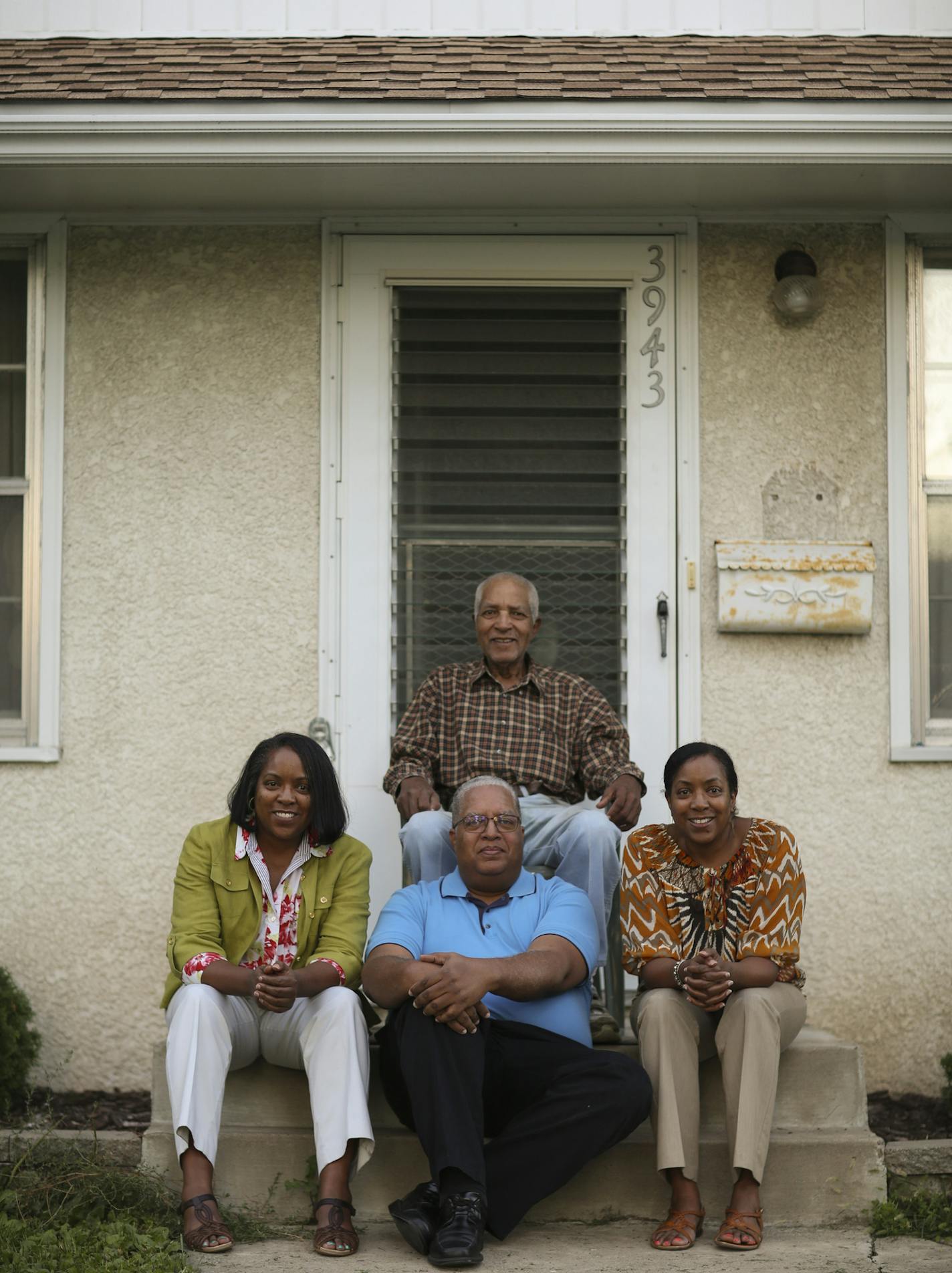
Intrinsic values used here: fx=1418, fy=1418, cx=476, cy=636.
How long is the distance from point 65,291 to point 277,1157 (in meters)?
3.20

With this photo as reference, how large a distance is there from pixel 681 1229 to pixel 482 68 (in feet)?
12.5

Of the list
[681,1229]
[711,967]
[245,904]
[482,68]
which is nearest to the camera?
[681,1229]

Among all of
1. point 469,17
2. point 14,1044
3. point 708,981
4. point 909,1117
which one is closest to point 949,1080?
point 909,1117

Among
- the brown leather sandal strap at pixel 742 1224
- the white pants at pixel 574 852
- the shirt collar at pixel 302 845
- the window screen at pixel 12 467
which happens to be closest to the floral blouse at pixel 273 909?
the shirt collar at pixel 302 845

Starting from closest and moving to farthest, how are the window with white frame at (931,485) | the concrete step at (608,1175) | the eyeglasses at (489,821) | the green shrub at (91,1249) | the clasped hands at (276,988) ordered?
the green shrub at (91,1249) < the clasped hands at (276,988) < the concrete step at (608,1175) < the eyeglasses at (489,821) < the window with white frame at (931,485)

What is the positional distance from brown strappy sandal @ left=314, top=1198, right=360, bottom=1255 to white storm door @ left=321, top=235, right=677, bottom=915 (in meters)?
1.56

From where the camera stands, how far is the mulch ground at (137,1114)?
15.4ft

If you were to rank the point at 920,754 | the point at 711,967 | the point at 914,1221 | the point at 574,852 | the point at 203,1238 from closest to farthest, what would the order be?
1. the point at 203,1238
2. the point at 711,967
3. the point at 914,1221
4. the point at 574,852
5. the point at 920,754

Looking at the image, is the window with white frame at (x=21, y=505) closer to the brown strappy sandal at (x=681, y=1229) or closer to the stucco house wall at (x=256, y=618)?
the stucco house wall at (x=256, y=618)

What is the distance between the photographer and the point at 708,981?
3.88m

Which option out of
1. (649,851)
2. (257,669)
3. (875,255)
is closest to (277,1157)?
(649,851)

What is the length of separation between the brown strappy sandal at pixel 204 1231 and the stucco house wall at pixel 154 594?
1.50 meters

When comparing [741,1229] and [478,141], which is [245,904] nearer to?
[741,1229]

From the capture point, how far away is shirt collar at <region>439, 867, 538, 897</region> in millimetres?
4145
